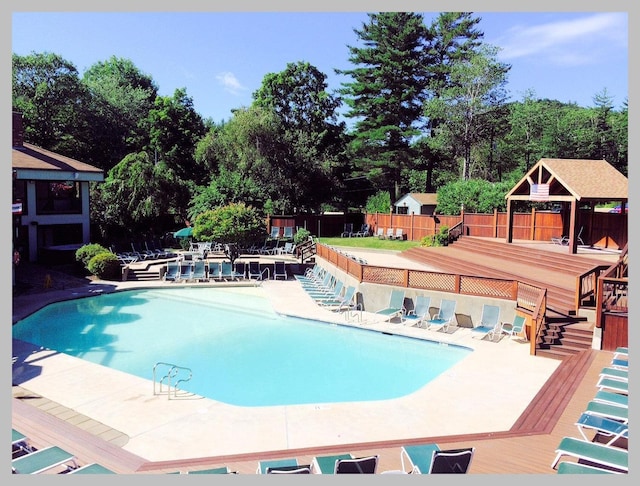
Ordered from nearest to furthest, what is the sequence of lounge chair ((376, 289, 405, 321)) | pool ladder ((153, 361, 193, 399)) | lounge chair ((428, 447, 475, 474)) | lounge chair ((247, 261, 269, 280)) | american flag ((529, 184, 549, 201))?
1. lounge chair ((428, 447, 475, 474))
2. pool ladder ((153, 361, 193, 399))
3. lounge chair ((376, 289, 405, 321))
4. american flag ((529, 184, 549, 201))
5. lounge chair ((247, 261, 269, 280))

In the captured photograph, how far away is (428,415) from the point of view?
882 cm

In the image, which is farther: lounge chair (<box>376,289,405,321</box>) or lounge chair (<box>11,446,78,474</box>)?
lounge chair (<box>376,289,405,321</box>)

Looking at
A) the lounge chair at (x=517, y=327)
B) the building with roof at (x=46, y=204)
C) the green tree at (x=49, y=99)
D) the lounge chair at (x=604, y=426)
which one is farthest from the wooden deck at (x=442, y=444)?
the green tree at (x=49, y=99)

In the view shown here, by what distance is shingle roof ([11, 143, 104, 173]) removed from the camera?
25.0m

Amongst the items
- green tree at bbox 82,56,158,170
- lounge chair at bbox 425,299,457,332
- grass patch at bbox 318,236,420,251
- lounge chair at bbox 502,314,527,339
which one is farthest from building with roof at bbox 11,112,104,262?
lounge chair at bbox 502,314,527,339

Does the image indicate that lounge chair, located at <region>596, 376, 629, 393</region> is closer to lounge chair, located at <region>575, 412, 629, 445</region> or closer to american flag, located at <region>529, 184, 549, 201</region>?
lounge chair, located at <region>575, 412, 629, 445</region>

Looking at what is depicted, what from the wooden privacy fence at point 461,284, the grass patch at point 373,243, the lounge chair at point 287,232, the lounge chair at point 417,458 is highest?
the lounge chair at point 287,232

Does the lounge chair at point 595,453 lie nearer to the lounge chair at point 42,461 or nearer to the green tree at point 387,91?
the lounge chair at point 42,461

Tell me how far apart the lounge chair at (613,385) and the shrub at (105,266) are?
20279 mm

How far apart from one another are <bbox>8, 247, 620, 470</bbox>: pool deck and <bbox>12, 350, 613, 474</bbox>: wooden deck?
0.37 metres

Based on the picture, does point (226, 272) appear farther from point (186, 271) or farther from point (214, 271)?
point (186, 271)

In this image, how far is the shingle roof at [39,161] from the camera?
25.0 meters

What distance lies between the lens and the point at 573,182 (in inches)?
804

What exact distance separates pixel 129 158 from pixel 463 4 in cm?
2635
